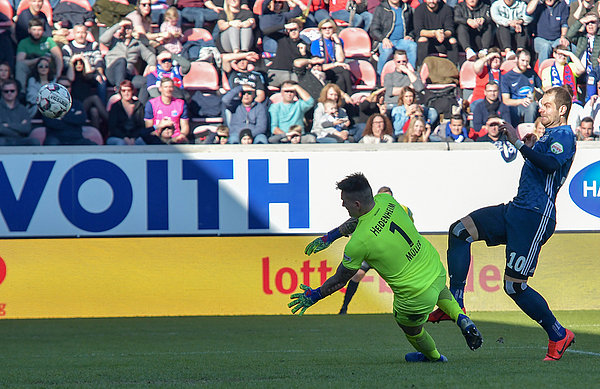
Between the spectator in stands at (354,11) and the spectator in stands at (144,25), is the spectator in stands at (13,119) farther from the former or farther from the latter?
the spectator in stands at (354,11)

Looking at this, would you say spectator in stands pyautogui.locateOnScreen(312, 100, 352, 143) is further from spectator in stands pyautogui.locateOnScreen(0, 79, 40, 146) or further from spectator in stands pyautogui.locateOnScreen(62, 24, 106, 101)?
spectator in stands pyautogui.locateOnScreen(0, 79, 40, 146)

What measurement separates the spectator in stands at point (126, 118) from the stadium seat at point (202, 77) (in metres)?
1.36

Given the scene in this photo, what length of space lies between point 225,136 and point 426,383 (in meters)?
9.04

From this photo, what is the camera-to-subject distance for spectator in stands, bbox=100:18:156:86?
1432cm

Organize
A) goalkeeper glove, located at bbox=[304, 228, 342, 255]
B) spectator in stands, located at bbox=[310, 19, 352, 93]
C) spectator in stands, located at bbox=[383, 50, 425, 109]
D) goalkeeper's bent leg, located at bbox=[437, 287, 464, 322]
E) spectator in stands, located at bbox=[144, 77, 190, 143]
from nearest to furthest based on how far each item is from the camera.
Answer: goalkeeper glove, located at bbox=[304, 228, 342, 255], goalkeeper's bent leg, located at bbox=[437, 287, 464, 322], spectator in stands, located at bbox=[144, 77, 190, 143], spectator in stands, located at bbox=[383, 50, 425, 109], spectator in stands, located at bbox=[310, 19, 352, 93]

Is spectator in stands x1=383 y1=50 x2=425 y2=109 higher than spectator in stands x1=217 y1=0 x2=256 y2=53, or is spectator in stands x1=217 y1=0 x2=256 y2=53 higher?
spectator in stands x1=217 y1=0 x2=256 y2=53

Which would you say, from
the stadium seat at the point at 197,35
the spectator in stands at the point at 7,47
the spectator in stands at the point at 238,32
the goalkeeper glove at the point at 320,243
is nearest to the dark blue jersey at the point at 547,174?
the goalkeeper glove at the point at 320,243

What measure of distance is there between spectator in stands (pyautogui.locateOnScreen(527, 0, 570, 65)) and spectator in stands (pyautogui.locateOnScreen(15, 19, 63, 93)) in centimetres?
919

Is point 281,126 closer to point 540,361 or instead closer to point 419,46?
point 419,46

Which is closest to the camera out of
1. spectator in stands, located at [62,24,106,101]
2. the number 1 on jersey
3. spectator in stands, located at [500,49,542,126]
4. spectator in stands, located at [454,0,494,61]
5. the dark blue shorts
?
the number 1 on jersey

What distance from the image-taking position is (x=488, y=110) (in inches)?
563

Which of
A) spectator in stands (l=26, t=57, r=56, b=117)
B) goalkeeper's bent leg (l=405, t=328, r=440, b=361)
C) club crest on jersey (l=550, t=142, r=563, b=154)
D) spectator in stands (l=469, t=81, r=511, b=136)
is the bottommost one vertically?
goalkeeper's bent leg (l=405, t=328, r=440, b=361)

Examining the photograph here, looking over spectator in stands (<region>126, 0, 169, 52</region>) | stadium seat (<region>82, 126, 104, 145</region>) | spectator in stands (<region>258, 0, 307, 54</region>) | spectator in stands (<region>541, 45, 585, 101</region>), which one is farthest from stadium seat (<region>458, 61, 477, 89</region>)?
stadium seat (<region>82, 126, 104, 145</region>)

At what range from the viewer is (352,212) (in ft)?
19.6
